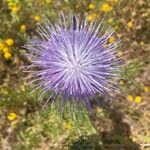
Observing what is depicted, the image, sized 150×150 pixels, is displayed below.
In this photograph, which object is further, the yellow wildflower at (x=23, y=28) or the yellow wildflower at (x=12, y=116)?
the yellow wildflower at (x=23, y=28)

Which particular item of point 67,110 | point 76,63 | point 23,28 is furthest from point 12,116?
point 76,63

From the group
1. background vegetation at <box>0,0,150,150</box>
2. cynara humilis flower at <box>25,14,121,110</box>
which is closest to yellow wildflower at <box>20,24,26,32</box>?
background vegetation at <box>0,0,150,150</box>

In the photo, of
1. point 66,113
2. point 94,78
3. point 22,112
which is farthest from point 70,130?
point 94,78

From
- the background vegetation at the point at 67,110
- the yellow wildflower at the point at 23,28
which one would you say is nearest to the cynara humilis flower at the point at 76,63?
the background vegetation at the point at 67,110

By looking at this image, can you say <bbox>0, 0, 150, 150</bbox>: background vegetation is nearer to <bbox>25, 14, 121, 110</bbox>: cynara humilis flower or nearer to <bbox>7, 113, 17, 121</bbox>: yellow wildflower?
<bbox>7, 113, 17, 121</bbox>: yellow wildflower

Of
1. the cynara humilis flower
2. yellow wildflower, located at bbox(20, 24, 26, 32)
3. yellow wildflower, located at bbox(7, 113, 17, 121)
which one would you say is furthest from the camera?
yellow wildflower, located at bbox(20, 24, 26, 32)

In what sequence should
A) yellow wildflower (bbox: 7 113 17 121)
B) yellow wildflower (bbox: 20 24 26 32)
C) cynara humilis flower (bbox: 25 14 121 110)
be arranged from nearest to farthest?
cynara humilis flower (bbox: 25 14 121 110), yellow wildflower (bbox: 7 113 17 121), yellow wildflower (bbox: 20 24 26 32)

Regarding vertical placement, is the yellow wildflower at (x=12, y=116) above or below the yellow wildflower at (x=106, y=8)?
below

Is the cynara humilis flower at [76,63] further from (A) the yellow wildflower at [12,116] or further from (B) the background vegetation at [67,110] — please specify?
(A) the yellow wildflower at [12,116]

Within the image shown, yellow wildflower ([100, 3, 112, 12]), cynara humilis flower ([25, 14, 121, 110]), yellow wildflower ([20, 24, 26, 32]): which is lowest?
cynara humilis flower ([25, 14, 121, 110])
